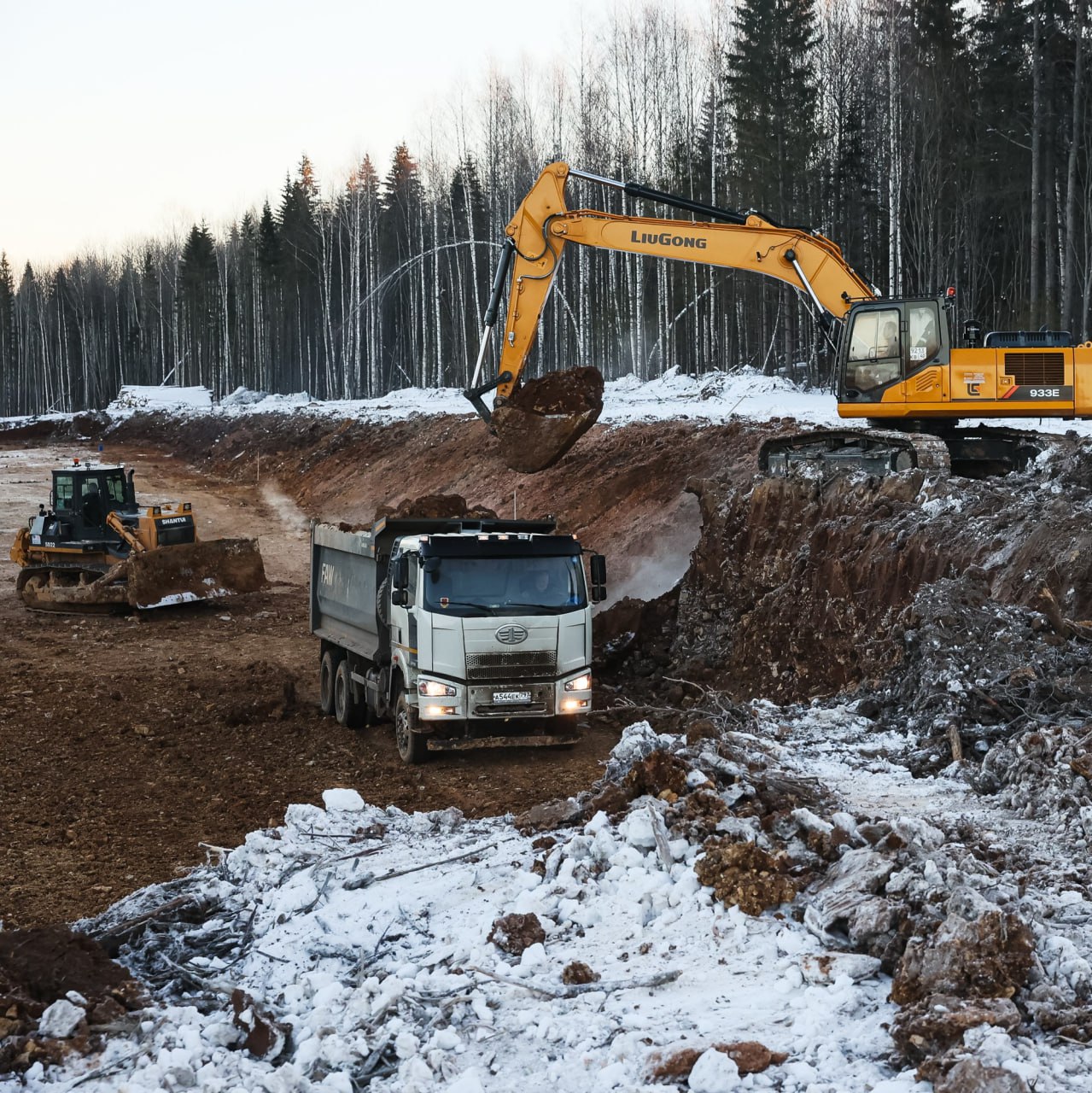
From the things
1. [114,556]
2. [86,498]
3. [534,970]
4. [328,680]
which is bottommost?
[328,680]

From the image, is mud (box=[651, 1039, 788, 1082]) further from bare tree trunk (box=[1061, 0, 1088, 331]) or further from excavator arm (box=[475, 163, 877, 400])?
bare tree trunk (box=[1061, 0, 1088, 331])

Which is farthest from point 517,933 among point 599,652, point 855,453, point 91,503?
point 91,503

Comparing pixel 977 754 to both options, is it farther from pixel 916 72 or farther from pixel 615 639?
pixel 916 72

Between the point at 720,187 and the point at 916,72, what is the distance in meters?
8.85

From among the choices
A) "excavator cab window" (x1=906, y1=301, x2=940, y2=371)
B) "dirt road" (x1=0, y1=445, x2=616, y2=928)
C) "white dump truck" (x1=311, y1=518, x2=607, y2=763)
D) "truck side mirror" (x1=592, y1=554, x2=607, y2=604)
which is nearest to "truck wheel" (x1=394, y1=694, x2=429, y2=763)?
"white dump truck" (x1=311, y1=518, x2=607, y2=763)

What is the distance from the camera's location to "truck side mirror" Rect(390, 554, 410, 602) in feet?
37.9

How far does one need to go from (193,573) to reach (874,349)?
1262cm

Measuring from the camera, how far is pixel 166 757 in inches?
477

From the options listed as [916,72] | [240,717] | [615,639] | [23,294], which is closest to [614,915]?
[240,717]

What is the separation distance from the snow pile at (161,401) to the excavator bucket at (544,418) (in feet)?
146

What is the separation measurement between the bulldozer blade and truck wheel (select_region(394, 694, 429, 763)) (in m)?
10.0

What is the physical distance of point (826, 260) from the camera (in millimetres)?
15836

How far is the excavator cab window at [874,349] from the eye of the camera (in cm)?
1495

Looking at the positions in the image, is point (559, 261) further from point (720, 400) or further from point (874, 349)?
point (720, 400)
